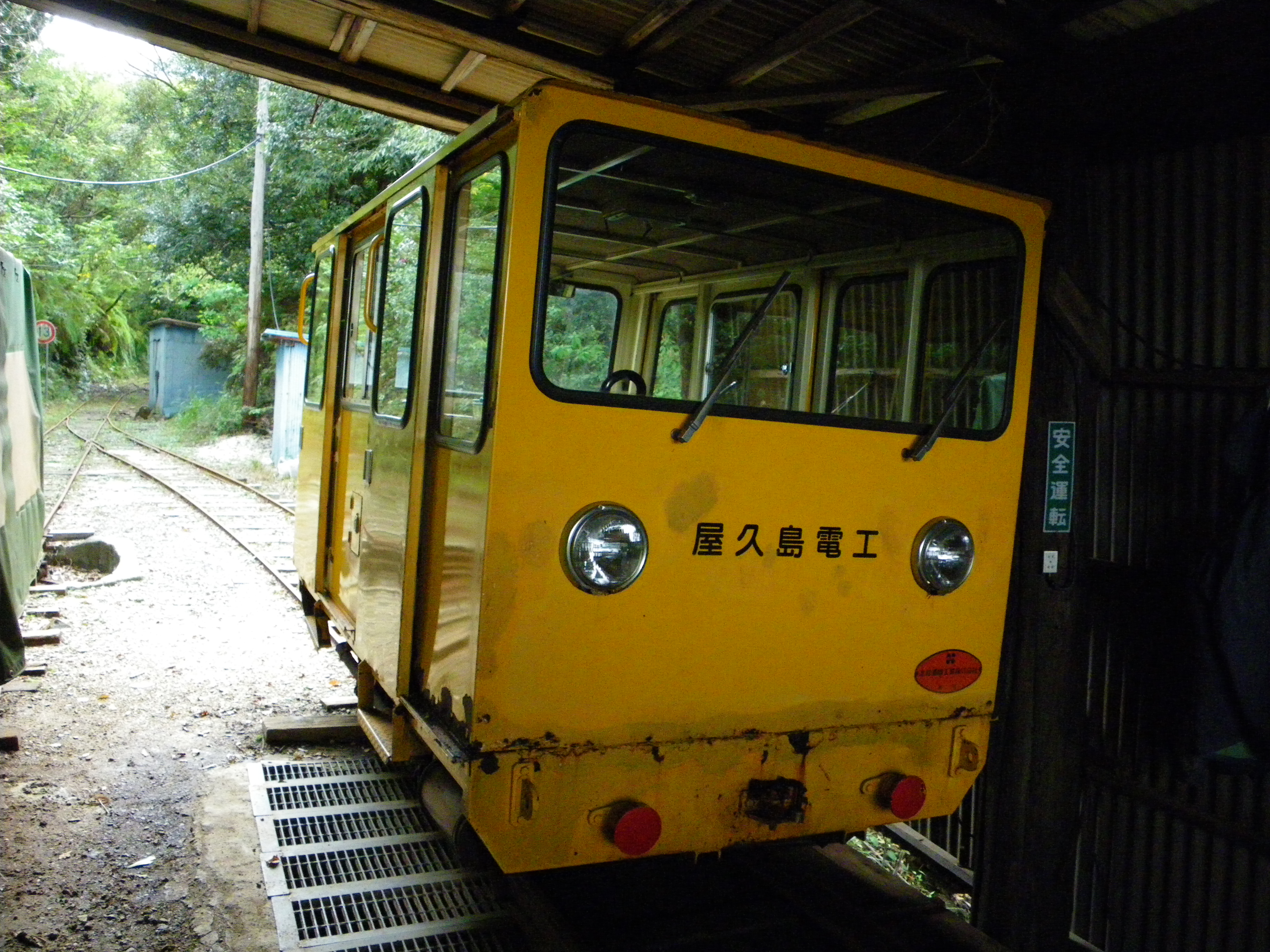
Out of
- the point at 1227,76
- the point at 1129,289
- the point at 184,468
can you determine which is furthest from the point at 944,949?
the point at 184,468

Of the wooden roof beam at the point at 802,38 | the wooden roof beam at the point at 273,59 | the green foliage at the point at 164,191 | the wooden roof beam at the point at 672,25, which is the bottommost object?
the wooden roof beam at the point at 802,38

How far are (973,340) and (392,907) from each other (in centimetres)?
266

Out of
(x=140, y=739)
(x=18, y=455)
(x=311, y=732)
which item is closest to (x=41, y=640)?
(x=18, y=455)

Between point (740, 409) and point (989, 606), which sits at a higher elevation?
point (740, 409)

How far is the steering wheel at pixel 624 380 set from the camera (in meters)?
3.06

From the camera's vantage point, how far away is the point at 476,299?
112 inches

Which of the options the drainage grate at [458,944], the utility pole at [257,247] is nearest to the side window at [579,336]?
the drainage grate at [458,944]

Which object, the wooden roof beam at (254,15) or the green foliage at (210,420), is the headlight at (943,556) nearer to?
the wooden roof beam at (254,15)

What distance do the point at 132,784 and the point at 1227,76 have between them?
192 inches

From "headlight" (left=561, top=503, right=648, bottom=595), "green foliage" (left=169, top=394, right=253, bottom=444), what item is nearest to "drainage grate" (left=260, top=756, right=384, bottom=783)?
"headlight" (left=561, top=503, right=648, bottom=595)

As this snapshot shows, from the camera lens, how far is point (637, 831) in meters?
2.68

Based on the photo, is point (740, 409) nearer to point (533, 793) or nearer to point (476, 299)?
point (476, 299)

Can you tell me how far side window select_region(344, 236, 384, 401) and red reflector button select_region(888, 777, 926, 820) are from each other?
7.89 feet

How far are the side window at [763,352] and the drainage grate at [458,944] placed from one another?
1.85m
